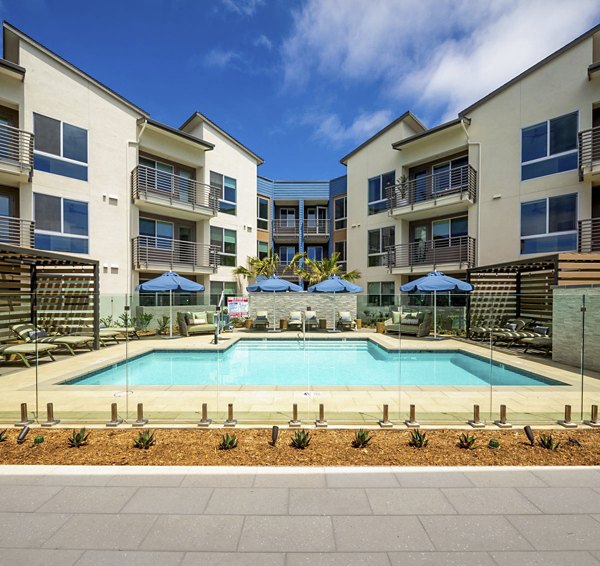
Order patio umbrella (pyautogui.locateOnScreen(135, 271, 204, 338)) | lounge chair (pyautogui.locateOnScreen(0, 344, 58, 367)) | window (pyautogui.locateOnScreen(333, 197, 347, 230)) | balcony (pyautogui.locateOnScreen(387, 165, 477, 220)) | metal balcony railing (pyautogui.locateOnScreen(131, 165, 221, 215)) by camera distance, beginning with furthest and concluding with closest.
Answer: window (pyautogui.locateOnScreen(333, 197, 347, 230)) → balcony (pyautogui.locateOnScreen(387, 165, 477, 220)) → metal balcony railing (pyautogui.locateOnScreen(131, 165, 221, 215)) → patio umbrella (pyautogui.locateOnScreen(135, 271, 204, 338)) → lounge chair (pyautogui.locateOnScreen(0, 344, 58, 367))

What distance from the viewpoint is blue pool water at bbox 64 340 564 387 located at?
23.3 feet

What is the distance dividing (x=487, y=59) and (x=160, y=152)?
14.9 m

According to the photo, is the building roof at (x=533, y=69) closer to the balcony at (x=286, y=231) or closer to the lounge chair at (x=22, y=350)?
the balcony at (x=286, y=231)

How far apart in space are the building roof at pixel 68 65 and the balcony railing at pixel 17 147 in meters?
3.66

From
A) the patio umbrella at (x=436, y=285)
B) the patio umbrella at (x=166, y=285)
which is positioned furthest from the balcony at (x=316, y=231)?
the patio umbrella at (x=166, y=285)

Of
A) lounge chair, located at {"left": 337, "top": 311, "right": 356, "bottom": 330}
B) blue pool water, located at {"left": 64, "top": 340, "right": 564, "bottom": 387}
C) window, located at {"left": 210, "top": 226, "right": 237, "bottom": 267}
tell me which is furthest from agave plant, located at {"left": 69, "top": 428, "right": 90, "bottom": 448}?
window, located at {"left": 210, "top": 226, "right": 237, "bottom": 267}

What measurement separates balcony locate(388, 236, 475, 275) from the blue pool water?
735 cm

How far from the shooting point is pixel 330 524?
260cm

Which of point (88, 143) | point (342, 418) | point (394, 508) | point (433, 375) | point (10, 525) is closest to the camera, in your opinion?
point (10, 525)

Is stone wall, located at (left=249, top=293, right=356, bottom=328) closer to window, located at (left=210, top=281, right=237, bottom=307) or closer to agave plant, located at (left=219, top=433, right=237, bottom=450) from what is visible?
window, located at (left=210, top=281, right=237, bottom=307)

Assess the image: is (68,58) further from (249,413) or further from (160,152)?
(249,413)

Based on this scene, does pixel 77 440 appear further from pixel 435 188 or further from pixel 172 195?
pixel 435 188

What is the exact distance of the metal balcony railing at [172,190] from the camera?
52.6 feet

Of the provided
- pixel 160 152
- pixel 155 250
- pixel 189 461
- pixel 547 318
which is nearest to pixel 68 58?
pixel 160 152
